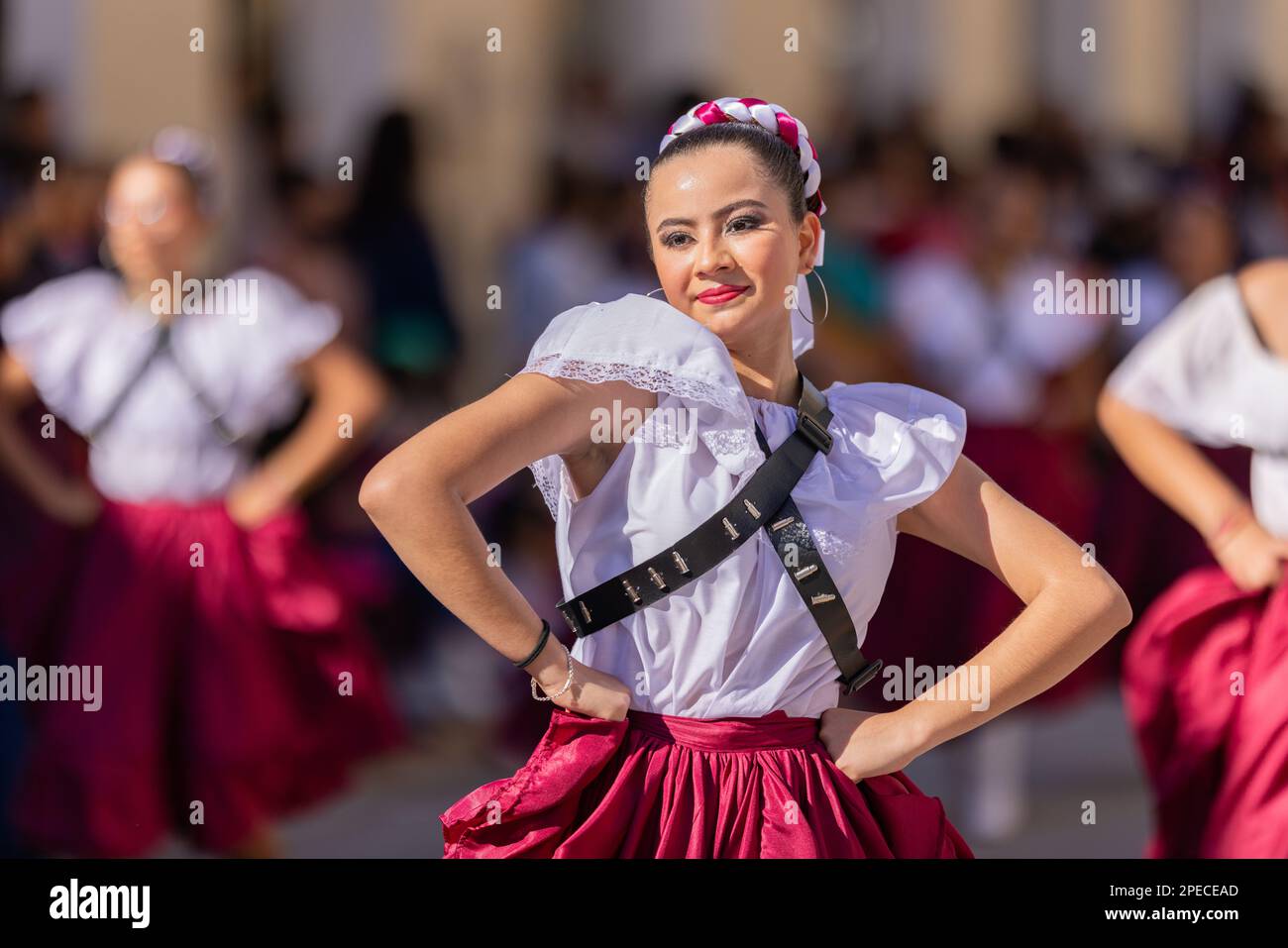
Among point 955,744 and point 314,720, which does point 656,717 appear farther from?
point 955,744

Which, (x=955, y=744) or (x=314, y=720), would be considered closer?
(x=314, y=720)

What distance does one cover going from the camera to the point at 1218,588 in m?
4.36

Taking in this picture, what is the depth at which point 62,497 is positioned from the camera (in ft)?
18.1

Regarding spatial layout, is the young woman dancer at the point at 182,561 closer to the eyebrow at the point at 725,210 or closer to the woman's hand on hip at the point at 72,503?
the woman's hand on hip at the point at 72,503

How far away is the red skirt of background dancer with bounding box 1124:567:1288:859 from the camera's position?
409cm

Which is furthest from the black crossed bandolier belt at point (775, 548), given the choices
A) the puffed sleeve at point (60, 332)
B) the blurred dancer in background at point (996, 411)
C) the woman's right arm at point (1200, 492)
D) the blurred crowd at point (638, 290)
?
the blurred dancer in background at point (996, 411)

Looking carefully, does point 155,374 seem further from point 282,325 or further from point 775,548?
point 775,548

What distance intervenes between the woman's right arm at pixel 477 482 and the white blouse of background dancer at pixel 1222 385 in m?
1.93

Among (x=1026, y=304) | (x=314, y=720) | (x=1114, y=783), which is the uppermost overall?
(x=1026, y=304)

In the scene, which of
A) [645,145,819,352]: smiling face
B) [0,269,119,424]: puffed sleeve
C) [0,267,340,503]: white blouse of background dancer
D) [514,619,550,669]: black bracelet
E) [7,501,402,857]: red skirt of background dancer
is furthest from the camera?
[0,269,119,424]: puffed sleeve

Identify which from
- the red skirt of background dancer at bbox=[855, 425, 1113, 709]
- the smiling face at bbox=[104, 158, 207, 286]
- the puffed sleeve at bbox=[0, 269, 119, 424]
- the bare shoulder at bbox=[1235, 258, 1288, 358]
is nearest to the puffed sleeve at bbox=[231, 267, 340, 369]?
the smiling face at bbox=[104, 158, 207, 286]

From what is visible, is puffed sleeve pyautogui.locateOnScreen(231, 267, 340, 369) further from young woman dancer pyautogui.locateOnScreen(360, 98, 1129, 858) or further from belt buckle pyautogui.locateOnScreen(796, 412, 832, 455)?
belt buckle pyautogui.locateOnScreen(796, 412, 832, 455)

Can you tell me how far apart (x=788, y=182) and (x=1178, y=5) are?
16641 mm
